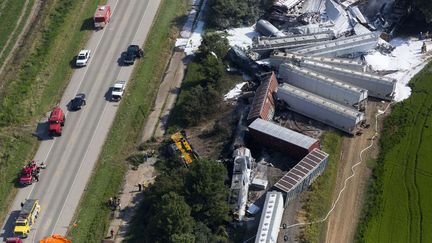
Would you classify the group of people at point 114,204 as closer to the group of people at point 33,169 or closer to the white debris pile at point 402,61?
the group of people at point 33,169

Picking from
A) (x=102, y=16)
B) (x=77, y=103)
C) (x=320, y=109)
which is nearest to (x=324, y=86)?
(x=320, y=109)

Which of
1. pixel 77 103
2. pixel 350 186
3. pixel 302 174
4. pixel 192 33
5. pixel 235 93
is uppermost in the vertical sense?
pixel 192 33

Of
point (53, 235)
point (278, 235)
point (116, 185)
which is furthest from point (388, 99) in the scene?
point (53, 235)

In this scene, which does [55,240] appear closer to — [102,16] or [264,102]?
[264,102]

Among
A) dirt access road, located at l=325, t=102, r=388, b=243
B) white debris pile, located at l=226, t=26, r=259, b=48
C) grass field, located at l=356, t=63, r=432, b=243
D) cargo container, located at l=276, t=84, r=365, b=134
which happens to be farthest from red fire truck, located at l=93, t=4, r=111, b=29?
grass field, located at l=356, t=63, r=432, b=243

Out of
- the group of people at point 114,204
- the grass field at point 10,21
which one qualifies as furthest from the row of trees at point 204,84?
the grass field at point 10,21

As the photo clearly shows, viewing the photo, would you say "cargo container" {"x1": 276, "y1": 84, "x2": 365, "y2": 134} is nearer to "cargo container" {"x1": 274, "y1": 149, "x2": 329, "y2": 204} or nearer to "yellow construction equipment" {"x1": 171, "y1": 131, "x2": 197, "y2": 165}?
"cargo container" {"x1": 274, "y1": 149, "x2": 329, "y2": 204}
